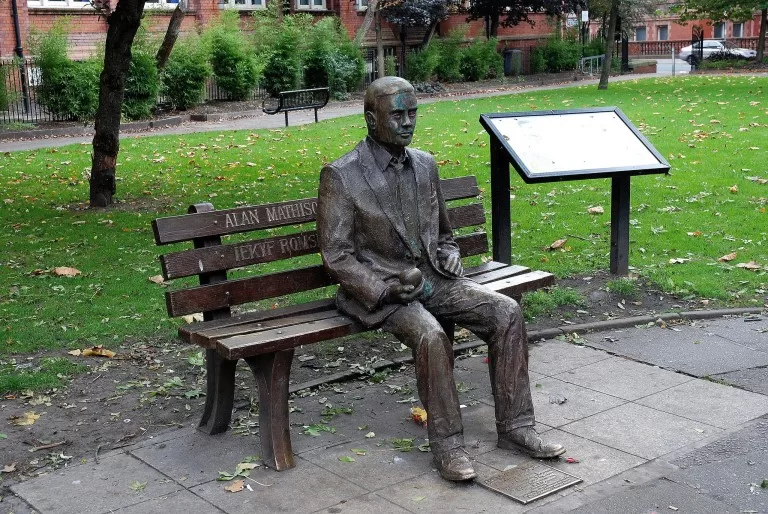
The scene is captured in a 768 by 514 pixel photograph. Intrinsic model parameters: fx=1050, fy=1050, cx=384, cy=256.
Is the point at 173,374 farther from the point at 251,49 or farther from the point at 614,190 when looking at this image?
the point at 251,49

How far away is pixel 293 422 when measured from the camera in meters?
5.45

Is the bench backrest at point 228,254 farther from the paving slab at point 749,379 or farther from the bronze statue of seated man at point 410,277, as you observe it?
the paving slab at point 749,379

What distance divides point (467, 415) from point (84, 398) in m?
2.14

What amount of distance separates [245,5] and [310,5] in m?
3.22

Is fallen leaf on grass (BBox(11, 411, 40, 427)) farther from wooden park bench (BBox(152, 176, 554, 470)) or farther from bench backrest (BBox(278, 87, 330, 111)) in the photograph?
bench backrest (BBox(278, 87, 330, 111))

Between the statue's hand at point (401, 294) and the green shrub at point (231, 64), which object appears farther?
the green shrub at point (231, 64)

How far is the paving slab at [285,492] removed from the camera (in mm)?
4438

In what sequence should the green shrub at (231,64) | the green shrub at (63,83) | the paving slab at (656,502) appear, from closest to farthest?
the paving slab at (656,502) < the green shrub at (63,83) < the green shrub at (231,64)

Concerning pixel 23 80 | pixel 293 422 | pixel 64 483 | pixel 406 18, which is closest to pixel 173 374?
pixel 293 422

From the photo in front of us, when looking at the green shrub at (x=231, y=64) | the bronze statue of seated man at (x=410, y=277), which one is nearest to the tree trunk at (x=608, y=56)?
the green shrub at (x=231, y=64)

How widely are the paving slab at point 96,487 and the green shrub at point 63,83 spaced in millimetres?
19712

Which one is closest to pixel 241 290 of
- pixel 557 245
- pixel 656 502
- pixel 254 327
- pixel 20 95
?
pixel 254 327

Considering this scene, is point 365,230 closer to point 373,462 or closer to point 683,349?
point 373,462

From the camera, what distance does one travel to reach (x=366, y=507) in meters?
4.41
